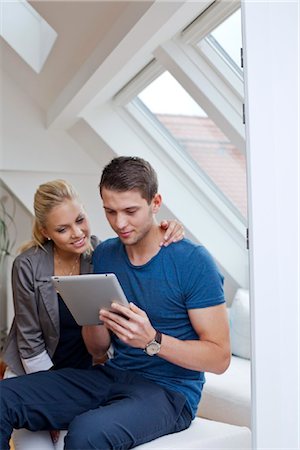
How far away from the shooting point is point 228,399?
9.21 ft

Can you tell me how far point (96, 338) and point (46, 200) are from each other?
0.55 meters

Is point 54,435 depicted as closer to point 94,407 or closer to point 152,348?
point 94,407

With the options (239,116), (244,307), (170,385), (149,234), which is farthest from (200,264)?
(244,307)

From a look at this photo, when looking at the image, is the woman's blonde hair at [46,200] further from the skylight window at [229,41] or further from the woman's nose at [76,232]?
the skylight window at [229,41]

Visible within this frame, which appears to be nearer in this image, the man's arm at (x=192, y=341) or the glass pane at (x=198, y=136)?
the man's arm at (x=192, y=341)

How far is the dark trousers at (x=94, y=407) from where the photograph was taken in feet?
5.56

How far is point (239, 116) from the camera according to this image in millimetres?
2973

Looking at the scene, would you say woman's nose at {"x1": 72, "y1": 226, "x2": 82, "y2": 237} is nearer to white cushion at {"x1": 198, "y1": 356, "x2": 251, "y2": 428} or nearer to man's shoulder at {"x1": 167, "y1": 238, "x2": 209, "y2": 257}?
man's shoulder at {"x1": 167, "y1": 238, "x2": 209, "y2": 257}

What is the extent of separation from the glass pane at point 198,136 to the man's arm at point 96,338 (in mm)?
1595

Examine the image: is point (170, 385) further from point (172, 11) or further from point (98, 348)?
point (172, 11)

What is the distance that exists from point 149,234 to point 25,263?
56 centimetres

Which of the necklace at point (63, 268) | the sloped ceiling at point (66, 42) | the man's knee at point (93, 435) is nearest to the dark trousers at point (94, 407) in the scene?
the man's knee at point (93, 435)

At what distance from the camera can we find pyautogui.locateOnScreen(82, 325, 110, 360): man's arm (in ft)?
6.84

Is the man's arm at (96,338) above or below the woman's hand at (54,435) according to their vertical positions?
above
